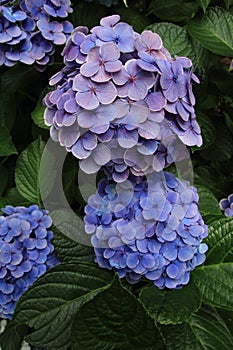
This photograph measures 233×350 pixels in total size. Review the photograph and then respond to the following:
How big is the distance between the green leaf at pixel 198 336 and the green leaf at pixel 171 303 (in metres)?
0.08

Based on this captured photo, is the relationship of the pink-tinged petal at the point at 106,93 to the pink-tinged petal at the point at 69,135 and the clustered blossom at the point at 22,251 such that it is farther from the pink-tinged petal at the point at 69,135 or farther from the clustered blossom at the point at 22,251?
the clustered blossom at the point at 22,251

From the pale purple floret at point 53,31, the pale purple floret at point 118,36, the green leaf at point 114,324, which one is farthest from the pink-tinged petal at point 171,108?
the pale purple floret at point 53,31

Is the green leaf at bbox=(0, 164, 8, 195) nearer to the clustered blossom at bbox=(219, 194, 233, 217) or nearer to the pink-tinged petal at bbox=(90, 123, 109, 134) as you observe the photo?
the clustered blossom at bbox=(219, 194, 233, 217)

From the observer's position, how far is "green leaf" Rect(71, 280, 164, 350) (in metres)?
0.95

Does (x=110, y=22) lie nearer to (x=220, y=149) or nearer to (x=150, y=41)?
(x=150, y=41)

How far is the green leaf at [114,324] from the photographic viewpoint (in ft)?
3.11

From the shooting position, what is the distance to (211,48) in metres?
1.40

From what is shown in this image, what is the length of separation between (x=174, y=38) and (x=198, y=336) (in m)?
0.61

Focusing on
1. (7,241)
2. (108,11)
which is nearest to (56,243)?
(7,241)

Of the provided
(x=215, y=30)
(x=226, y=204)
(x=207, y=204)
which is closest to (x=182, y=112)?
(x=207, y=204)

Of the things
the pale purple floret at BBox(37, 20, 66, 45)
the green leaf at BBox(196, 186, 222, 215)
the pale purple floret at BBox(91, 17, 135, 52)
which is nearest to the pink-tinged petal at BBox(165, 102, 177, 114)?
the pale purple floret at BBox(91, 17, 135, 52)

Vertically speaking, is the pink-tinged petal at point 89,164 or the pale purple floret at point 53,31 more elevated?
the pink-tinged petal at point 89,164

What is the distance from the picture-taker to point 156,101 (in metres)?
0.97

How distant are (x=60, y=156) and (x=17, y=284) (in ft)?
0.91
